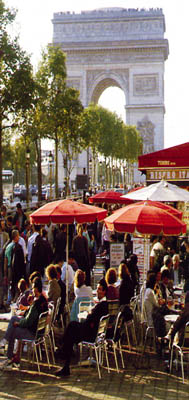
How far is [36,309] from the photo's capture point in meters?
10.6

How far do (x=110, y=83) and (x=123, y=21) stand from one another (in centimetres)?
905

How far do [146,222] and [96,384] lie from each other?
8.72 ft

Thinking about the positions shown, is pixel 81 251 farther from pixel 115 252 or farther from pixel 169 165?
pixel 169 165

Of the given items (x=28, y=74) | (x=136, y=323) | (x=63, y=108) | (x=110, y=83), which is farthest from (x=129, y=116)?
(x=136, y=323)

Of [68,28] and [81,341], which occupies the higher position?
[68,28]

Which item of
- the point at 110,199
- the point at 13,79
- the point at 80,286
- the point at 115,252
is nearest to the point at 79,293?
the point at 80,286

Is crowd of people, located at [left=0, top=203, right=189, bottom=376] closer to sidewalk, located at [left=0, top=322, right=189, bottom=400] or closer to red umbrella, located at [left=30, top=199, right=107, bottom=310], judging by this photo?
sidewalk, located at [left=0, top=322, right=189, bottom=400]

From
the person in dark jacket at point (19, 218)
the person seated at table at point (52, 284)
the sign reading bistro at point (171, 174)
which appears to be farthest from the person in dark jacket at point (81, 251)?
the person in dark jacket at point (19, 218)

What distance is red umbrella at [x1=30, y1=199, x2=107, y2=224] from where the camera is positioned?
40.5 feet

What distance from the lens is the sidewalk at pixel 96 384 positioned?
9.34 metres

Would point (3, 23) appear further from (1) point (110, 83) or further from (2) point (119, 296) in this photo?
(1) point (110, 83)

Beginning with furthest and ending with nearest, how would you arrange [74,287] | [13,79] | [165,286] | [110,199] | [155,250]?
[13,79] → [110,199] → [155,250] → [165,286] → [74,287]

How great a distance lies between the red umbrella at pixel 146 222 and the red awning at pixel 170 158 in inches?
297

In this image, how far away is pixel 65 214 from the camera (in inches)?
486
